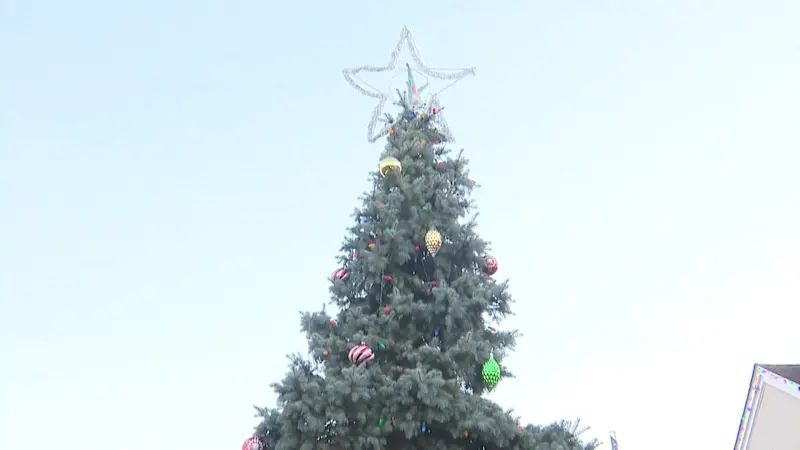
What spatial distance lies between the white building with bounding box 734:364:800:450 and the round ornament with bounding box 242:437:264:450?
8212 millimetres

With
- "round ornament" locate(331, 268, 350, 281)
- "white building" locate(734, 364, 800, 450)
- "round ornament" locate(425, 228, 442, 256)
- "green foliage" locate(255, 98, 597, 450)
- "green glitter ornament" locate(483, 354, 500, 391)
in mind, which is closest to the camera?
"green foliage" locate(255, 98, 597, 450)

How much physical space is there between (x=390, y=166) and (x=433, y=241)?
47.5 inches

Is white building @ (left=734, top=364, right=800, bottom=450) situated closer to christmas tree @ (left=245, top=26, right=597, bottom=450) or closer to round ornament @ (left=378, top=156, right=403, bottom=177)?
christmas tree @ (left=245, top=26, right=597, bottom=450)

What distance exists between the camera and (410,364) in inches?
264

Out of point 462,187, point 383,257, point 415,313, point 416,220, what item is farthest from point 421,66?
point 415,313

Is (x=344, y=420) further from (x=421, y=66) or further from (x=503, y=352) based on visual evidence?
(x=421, y=66)

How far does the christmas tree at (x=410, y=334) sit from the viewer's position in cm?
583

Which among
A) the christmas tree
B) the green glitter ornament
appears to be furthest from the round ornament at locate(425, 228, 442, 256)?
the green glitter ornament

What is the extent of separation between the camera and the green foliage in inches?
229

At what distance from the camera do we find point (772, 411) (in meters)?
10.1

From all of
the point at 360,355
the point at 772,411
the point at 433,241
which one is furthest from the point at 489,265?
the point at 772,411

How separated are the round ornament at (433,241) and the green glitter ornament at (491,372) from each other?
1.40m

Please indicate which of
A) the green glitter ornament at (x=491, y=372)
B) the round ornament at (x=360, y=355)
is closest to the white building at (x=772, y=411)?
the green glitter ornament at (x=491, y=372)

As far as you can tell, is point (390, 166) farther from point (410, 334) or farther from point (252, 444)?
point (252, 444)
